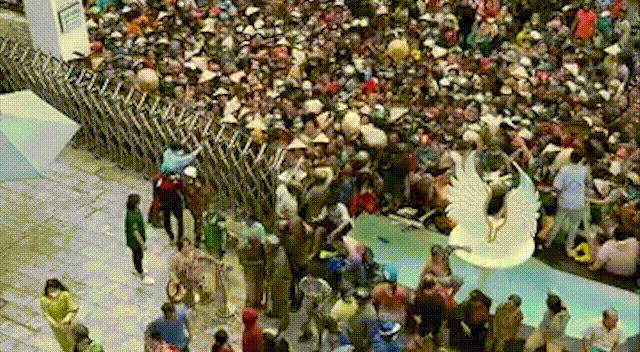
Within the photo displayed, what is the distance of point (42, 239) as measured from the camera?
12234mm

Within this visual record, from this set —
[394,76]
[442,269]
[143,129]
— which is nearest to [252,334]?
[442,269]

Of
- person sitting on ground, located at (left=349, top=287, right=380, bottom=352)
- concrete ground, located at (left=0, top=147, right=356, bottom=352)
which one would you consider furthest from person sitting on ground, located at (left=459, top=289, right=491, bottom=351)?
concrete ground, located at (left=0, top=147, right=356, bottom=352)

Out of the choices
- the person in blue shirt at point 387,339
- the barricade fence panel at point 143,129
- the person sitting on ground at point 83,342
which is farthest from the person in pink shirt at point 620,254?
the person sitting on ground at point 83,342

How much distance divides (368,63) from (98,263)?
4679 mm

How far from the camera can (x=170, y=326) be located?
9305 millimetres

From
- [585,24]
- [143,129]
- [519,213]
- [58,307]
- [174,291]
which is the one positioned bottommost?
[174,291]

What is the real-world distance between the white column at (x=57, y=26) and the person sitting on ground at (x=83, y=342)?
230 inches

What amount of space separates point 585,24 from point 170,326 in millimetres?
8746

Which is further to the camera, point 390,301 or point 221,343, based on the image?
point 390,301

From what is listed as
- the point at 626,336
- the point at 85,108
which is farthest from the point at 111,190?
the point at 626,336

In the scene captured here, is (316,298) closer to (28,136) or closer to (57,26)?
(28,136)

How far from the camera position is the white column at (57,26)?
46.2 ft

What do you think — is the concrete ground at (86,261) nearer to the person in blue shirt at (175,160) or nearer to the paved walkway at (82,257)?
the paved walkway at (82,257)

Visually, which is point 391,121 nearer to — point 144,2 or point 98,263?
point 98,263
